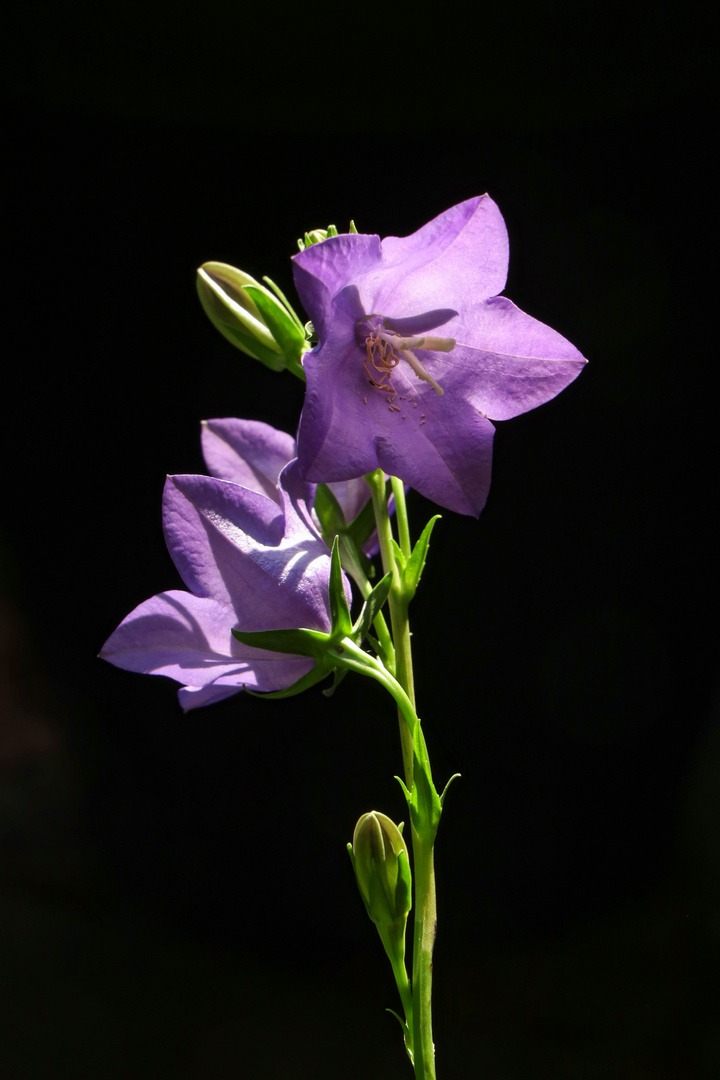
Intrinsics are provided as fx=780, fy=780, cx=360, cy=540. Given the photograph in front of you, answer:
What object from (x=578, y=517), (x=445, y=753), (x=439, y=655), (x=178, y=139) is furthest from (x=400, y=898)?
(x=178, y=139)

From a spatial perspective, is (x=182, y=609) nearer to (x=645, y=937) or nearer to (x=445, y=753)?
(x=445, y=753)

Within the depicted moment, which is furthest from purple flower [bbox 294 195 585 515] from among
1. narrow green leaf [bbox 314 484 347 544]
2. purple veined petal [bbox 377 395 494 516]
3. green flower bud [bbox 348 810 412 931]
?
green flower bud [bbox 348 810 412 931]

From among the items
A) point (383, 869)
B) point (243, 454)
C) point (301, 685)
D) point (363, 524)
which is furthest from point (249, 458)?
point (383, 869)

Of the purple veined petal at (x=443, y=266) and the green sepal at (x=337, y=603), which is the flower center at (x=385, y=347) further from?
the green sepal at (x=337, y=603)

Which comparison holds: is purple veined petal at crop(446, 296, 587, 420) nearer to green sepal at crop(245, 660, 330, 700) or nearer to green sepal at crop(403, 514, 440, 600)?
green sepal at crop(403, 514, 440, 600)

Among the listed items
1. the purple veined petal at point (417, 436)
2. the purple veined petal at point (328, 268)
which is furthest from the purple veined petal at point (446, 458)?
the purple veined petal at point (328, 268)

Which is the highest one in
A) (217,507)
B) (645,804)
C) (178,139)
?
(178,139)
